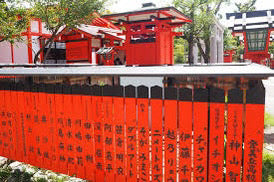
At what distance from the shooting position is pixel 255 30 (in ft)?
35.1

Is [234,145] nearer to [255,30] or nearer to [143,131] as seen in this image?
[143,131]

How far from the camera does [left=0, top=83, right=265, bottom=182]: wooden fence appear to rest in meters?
3.11

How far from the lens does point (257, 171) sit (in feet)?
10.3

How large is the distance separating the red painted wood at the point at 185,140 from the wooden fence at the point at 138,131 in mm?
13

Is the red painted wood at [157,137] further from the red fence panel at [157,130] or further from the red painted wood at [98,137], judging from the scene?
the red painted wood at [98,137]

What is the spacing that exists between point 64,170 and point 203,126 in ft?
8.28

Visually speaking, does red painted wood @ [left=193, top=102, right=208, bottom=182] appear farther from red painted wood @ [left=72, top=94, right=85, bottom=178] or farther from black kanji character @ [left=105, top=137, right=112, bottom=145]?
red painted wood @ [left=72, top=94, right=85, bottom=178]

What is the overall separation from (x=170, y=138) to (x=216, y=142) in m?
0.59

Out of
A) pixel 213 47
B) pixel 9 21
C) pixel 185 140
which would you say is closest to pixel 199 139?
pixel 185 140

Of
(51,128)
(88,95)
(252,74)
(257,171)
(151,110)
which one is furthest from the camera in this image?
(51,128)

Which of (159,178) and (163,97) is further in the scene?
(159,178)

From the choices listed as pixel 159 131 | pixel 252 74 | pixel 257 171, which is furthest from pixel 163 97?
pixel 257 171

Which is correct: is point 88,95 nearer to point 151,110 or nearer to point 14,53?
point 151,110

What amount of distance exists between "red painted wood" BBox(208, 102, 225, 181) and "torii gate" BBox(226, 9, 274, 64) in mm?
7466
